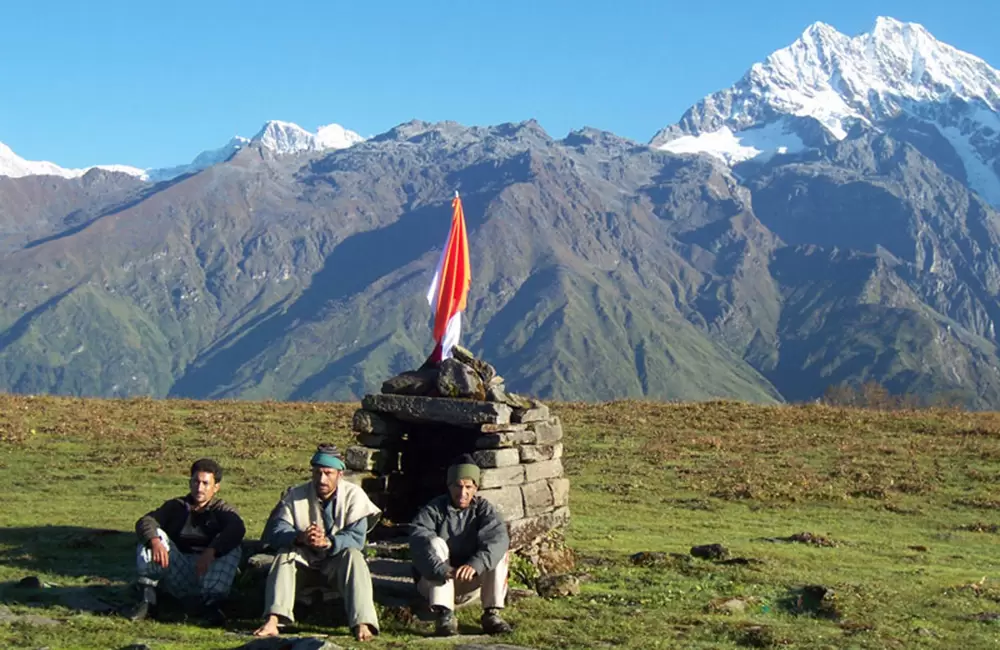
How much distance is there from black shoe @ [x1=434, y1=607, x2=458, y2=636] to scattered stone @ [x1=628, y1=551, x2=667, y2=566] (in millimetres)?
5733

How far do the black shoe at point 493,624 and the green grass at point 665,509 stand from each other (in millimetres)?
384

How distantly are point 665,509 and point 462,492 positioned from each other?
42.6ft

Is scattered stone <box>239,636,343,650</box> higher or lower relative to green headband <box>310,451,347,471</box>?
lower

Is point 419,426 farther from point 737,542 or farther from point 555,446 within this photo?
point 737,542

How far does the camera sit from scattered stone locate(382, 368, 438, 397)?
21094 millimetres

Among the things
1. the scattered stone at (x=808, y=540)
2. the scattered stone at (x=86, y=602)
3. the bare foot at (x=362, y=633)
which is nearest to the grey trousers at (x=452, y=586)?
the bare foot at (x=362, y=633)

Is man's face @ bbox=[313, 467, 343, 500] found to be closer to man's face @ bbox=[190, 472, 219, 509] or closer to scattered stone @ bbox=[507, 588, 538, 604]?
man's face @ bbox=[190, 472, 219, 509]

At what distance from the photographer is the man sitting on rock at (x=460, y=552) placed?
15.3 meters

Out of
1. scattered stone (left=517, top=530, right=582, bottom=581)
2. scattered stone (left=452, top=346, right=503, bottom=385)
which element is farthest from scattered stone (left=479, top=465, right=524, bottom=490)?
scattered stone (left=452, top=346, right=503, bottom=385)

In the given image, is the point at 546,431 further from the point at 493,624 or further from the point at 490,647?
the point at 490,647

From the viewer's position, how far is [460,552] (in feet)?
52.7

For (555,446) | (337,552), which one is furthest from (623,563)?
(337,552)

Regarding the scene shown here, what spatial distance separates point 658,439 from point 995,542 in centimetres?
1395

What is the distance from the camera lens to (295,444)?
35.6 m
